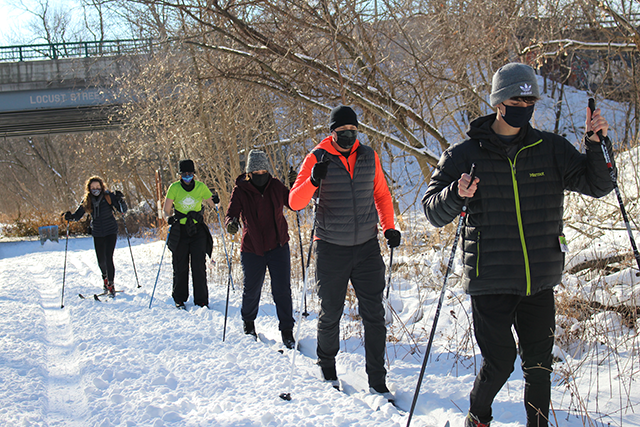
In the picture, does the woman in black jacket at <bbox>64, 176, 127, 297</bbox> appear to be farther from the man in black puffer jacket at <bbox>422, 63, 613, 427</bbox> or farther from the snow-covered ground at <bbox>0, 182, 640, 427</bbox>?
the man in black puffer jacket at <bbox>422, 63, 613, 427</bbox>

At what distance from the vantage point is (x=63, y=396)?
383 centimetres

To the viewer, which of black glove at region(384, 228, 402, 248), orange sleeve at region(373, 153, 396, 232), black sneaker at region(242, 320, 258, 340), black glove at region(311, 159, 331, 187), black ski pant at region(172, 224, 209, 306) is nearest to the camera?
black glove at region(311, 159, 331, 187)

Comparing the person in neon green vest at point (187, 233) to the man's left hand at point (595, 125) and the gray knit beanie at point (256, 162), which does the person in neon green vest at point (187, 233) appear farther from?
the man's left hand at point (595, 125)

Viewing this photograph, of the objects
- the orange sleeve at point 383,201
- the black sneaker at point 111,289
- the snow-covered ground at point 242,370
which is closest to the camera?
the snow-covered ground at point 242,370

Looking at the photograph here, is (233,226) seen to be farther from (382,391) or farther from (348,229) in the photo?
(382,391)

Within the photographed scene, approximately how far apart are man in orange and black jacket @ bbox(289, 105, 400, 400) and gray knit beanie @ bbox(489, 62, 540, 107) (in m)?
1.32

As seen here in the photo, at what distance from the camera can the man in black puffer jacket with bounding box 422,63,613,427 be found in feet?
7.89

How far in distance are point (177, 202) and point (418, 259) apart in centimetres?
390

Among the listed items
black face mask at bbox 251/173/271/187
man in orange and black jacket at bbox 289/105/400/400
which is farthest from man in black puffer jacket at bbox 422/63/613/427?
black face mask at bbox 251/173/271/187

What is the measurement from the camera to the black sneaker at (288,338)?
4.79 metres

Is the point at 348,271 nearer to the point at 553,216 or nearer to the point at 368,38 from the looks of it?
the point at 553,216

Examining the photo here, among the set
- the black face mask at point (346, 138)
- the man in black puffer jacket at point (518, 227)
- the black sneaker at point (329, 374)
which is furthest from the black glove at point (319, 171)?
the black sneaker at point (329, 374)

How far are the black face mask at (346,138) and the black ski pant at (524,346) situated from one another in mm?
1621

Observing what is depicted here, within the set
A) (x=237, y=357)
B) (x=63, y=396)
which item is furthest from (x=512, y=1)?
(x=63, y=396)
